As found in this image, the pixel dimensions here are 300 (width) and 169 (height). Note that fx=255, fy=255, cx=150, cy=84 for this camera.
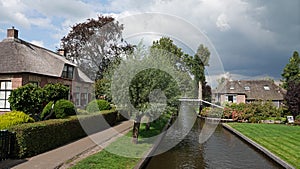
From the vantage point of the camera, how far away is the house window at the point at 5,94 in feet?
70.3

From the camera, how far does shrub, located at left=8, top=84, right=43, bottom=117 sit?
47.4 feet

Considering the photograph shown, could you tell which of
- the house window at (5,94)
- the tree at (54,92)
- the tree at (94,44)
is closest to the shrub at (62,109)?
the tree at (54,92)

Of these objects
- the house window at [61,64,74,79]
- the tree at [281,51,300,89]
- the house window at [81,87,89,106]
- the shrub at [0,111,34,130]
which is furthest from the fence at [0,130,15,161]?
the tree at [281,51,300,89]

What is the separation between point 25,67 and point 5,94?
2.84 meters

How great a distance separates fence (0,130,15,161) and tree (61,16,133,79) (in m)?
27.2

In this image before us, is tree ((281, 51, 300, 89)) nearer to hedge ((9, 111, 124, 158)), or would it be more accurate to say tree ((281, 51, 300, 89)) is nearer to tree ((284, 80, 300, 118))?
tree ((284, 80, 300, 118))

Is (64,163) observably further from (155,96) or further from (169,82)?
(169,82)

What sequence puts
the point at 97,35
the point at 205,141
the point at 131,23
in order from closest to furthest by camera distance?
the point at 131,23 < the point at 205,141 < the point at 97,35

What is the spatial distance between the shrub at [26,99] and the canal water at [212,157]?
26.5 feet

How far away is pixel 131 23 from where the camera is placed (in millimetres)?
13766

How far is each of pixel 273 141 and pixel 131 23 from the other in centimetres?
1059

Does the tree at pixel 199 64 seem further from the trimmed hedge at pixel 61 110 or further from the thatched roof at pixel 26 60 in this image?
the trimmed hedge at pixel 61 110

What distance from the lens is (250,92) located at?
143ft

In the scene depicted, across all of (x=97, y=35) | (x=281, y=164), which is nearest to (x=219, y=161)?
(x=281, y=164)
